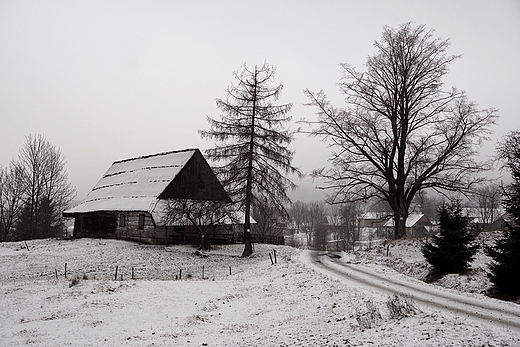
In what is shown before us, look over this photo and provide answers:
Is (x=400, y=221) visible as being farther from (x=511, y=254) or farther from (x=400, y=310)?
(x=400, y=310)

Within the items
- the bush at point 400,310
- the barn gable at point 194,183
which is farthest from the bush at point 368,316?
the barn gable at point 194,183

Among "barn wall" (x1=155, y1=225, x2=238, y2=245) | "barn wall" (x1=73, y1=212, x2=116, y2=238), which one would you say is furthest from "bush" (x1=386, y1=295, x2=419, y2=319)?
"barn wall" (x1=73, y1=212, x2=116, y2=238)

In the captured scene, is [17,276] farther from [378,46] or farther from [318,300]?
[378,46]

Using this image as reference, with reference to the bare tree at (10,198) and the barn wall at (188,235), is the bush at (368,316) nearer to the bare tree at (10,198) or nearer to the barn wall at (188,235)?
the barn wall at (188,235)

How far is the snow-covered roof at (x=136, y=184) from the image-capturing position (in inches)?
1426

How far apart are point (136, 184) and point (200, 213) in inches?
528

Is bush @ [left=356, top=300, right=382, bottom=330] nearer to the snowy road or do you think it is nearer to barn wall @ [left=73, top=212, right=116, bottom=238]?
the snowy road

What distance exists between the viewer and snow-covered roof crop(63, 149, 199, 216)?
1426 inches

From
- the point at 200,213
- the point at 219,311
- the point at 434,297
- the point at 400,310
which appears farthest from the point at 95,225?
the point at 400,310

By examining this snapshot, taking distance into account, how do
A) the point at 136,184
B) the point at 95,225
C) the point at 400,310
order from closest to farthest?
the point at 400,310, the point at 136,184, the point at 95,225

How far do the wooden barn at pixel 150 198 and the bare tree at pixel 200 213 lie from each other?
59 centimetres

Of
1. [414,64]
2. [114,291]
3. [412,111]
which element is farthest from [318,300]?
[414,64]

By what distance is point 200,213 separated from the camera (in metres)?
30.5

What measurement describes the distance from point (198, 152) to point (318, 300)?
27668mm
